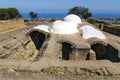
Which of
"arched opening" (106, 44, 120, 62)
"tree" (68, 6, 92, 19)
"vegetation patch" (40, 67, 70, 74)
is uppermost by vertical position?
"vegetation patch" (40, 67, 70, 74)

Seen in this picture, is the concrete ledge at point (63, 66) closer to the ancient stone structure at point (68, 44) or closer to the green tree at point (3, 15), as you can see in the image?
the ancient stone structure at point (68, 44)

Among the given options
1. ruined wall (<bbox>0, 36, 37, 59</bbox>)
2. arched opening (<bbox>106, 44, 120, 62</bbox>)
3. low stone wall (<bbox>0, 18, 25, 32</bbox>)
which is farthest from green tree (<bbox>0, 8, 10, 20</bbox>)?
arched opening (<bbox>106, 44, 120, 62</bbox>)

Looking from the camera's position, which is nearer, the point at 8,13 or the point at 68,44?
the point at 68,44

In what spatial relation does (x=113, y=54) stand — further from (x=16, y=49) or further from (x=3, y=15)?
(x=3, y=15)

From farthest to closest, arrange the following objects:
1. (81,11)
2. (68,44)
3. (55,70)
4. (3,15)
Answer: (81,11) < (3,15) < (68,44) < (55,70)

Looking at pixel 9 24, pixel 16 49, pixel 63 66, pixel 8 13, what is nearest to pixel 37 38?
pixel 16 49

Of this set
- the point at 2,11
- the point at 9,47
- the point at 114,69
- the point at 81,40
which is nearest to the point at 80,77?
the point at 114,69

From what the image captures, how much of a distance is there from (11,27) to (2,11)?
65.5 ft

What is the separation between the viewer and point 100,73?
5.84m

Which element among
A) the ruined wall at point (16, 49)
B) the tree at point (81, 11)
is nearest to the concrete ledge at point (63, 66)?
the ruined wall at point (16, 49)

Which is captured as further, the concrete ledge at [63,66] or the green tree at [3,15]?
the green tree at [3,15]

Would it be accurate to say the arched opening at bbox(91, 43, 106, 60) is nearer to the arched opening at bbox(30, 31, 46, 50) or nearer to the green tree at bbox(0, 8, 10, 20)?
the arched opening at bbox(30, 31, 46, 50)

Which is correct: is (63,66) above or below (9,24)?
above

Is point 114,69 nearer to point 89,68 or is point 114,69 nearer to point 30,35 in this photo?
point 89,68
